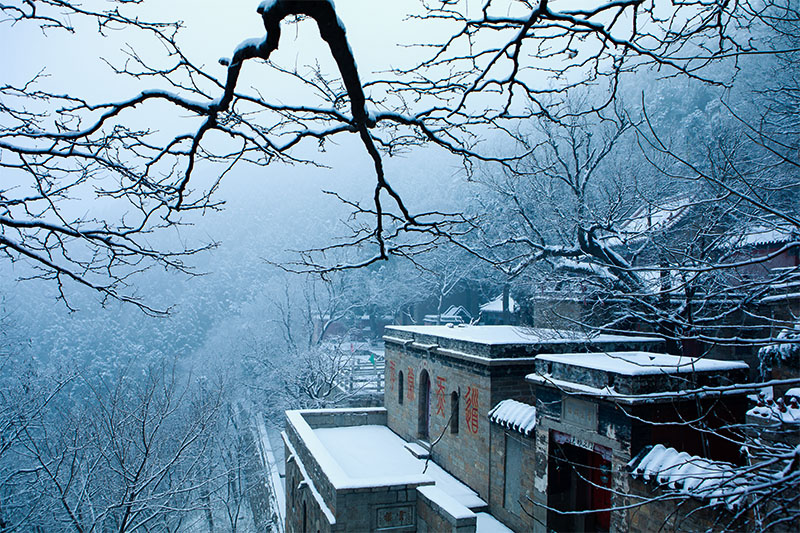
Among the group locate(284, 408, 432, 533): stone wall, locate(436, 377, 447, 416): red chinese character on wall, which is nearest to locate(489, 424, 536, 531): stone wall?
locate(284, 408, 432, 533): stone wall

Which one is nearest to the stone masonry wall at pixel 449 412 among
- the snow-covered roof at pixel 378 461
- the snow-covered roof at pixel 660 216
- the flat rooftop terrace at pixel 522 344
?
the snow-covered roof at pixel 378 461

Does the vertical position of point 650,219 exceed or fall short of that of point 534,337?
it exceeds it

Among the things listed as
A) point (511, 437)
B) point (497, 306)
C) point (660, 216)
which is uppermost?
point (660, 216)

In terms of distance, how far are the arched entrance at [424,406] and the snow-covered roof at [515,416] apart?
3.98 metres

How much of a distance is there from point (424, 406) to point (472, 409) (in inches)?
126

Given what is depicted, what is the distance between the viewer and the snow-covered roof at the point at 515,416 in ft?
30.0

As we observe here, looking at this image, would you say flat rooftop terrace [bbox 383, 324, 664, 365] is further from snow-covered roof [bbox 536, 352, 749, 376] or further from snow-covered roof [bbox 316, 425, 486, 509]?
snow-covered roof [bbox 316, 425, 486, 509]

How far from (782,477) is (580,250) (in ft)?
35.4

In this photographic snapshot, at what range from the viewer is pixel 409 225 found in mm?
3746

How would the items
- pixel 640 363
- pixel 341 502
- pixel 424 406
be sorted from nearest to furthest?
pixel 640 363 → pixel 341 502 → pixel 424 406

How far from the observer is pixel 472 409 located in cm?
1159

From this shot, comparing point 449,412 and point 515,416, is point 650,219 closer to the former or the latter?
point 515,416

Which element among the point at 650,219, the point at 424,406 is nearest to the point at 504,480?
the point at 424,406

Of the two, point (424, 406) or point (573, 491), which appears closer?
point (573, 491)
